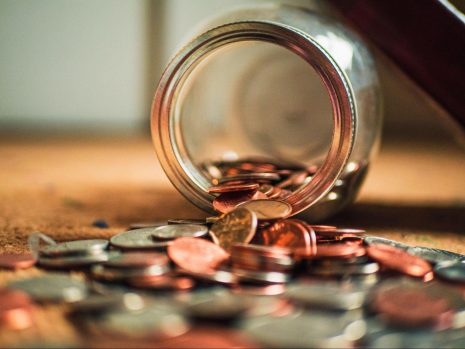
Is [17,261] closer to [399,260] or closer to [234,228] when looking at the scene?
[234,228]

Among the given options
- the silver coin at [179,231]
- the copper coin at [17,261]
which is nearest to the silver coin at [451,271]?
the silver coin at [179,231]

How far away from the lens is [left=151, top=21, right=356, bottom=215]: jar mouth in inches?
35.4

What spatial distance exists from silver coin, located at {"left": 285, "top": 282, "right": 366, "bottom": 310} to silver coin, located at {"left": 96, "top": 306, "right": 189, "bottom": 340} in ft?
0.45

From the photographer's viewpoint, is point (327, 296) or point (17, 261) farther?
point (17, 261)

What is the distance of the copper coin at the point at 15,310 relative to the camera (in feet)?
Result: 1.94

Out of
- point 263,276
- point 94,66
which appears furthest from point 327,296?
point 94,66

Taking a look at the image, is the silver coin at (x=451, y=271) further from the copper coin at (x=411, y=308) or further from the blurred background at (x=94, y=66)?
the blurred background at (x=94, y=66)

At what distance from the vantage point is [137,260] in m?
0.72

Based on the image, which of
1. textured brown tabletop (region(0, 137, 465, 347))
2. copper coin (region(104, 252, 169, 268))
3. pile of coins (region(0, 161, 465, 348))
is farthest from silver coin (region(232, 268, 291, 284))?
textured brown tabletop (region(0, 137, 465, 347))

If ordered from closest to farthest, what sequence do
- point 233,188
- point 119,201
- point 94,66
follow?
point 233,188, point 119,201, point 94,66

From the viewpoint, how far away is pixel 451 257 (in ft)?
2.73

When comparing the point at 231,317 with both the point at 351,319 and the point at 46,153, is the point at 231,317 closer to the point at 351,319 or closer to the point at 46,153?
the point at 351,319

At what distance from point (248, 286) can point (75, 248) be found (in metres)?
0.27

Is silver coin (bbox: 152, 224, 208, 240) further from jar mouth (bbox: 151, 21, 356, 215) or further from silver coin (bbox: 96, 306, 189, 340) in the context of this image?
silver coin (bbox: 96, 306, 189, 340)
